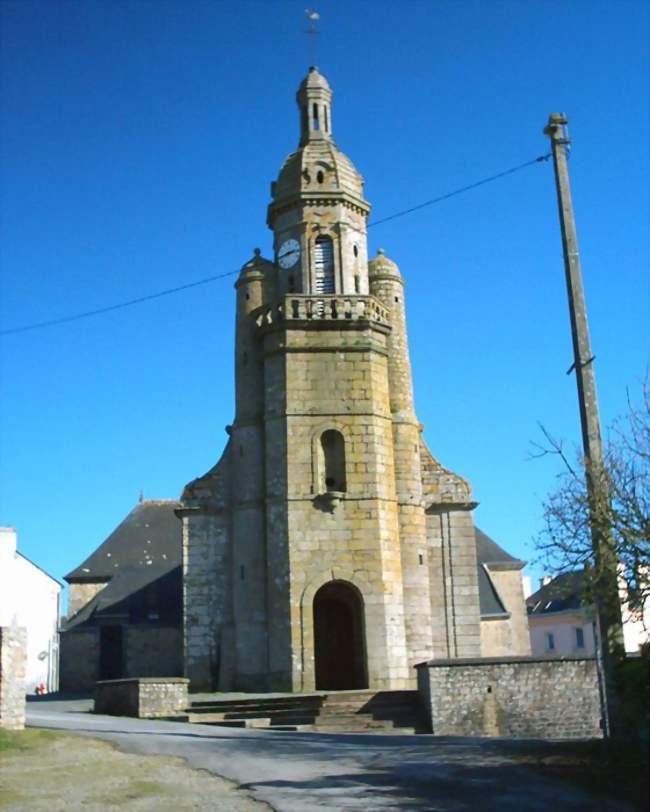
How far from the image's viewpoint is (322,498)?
929 inches

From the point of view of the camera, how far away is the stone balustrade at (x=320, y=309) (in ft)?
81.9

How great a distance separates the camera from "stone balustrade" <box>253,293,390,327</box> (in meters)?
25.0

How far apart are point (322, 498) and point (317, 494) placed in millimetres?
178

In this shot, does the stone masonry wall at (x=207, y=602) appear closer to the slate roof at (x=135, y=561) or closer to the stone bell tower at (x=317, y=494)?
the stone bell tower at (x=317, y=494)

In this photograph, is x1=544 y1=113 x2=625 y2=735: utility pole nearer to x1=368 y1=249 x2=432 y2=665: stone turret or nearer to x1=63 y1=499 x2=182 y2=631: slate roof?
x1=368 y1=249 x2=432 y2=665: stone turret

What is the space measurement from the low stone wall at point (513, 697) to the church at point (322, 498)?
13.4 feet

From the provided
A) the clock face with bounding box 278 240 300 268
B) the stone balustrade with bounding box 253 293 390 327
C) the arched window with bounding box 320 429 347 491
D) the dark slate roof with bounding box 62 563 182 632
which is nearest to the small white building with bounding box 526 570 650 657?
the dark slate roof with bounding box 62 563 182 632

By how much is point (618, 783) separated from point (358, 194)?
19785 mm

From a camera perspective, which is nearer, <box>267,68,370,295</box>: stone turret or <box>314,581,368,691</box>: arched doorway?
<box>314,581,368,691</box>: arched doorway

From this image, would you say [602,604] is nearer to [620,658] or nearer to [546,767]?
[620,658]

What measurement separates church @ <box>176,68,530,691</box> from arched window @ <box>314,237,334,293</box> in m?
0.03

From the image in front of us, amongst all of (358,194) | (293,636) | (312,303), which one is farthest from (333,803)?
(358,194)

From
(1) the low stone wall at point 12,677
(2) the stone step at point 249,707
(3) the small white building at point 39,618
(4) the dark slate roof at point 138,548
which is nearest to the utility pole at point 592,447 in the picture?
(2) the stone step at point 249,707

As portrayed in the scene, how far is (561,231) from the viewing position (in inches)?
538
